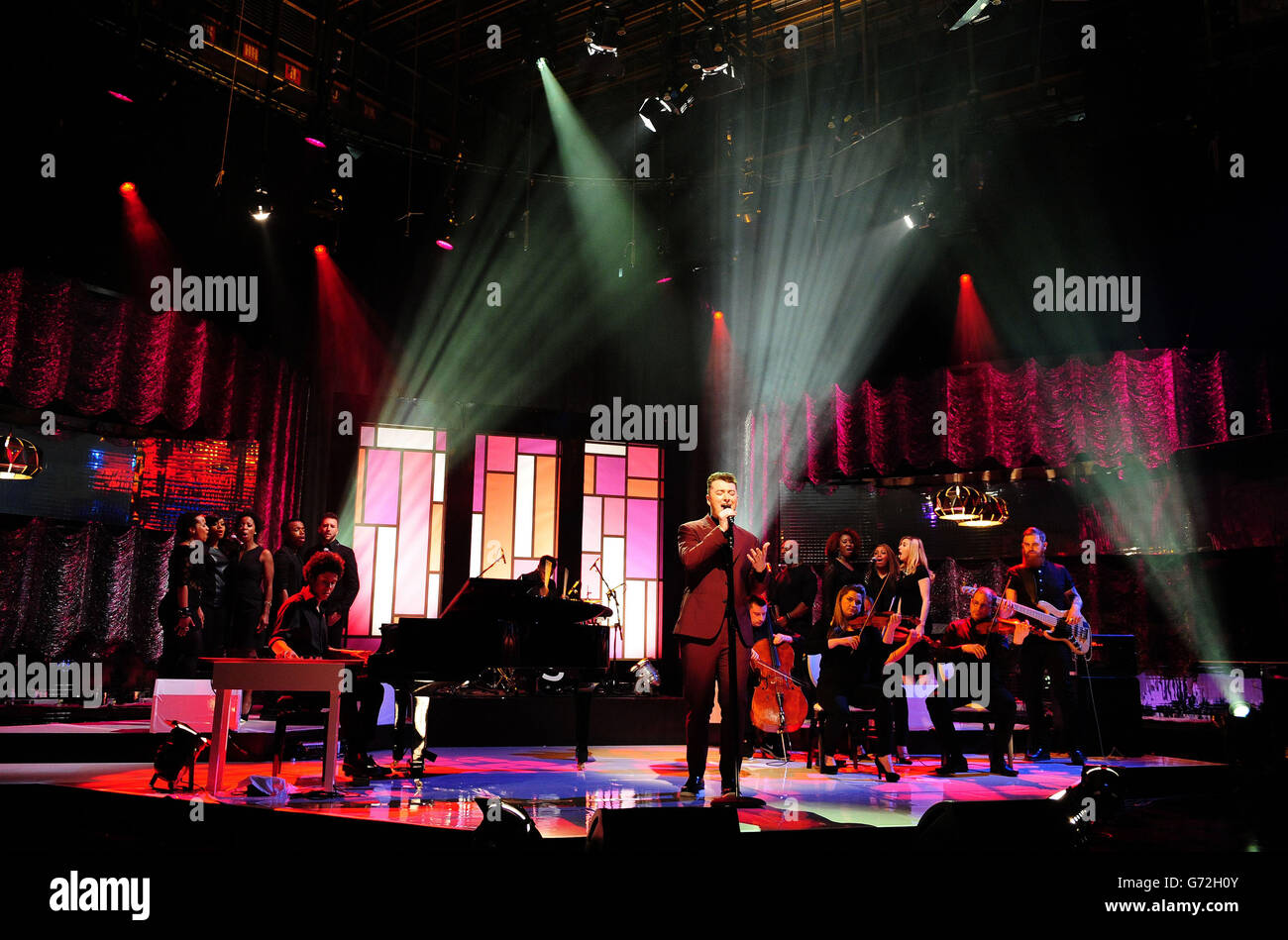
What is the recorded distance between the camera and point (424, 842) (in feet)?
12.6

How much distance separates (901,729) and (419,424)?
6.46m

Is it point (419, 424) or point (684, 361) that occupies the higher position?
point (684, 361)

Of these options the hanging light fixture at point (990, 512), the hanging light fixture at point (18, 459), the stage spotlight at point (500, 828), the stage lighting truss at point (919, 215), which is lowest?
the stage spotlight at point (500, 828)

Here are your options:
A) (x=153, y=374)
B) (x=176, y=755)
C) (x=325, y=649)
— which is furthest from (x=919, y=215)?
(x=153, y=374)

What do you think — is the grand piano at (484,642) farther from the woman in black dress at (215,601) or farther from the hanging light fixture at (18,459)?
the hanging light fixture at (18,459)

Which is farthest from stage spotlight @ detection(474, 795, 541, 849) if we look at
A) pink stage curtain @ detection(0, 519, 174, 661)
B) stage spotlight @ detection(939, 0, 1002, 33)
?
pink stage curtain @ detection(0, 519, 174, 661)

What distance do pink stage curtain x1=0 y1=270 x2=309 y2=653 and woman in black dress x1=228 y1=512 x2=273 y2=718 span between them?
1.49 m

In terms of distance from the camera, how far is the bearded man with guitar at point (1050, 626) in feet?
23.3

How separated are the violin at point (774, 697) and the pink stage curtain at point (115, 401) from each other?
5.79 meters

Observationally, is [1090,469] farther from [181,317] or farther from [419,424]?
[181,317]

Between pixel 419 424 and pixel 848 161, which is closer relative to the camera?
pixel 848 161

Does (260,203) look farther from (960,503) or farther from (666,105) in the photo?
(960,503)

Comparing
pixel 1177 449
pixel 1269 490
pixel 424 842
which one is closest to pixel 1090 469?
pixel 1177 449

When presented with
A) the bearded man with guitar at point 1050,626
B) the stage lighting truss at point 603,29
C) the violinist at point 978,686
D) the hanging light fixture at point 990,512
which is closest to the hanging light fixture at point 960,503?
the hanging light fixture at point 990,512
